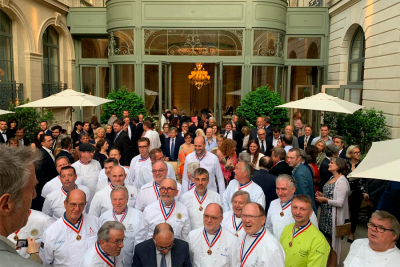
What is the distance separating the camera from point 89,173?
21.3 ft

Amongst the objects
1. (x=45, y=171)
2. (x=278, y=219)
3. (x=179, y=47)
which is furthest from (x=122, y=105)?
(x=278, y=219)

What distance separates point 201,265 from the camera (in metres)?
3.91

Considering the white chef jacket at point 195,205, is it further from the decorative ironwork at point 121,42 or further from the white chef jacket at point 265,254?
the decorative ironwork at point 121,42

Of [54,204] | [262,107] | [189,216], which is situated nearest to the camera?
[189,216]

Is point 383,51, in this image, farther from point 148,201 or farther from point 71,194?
point 71,194

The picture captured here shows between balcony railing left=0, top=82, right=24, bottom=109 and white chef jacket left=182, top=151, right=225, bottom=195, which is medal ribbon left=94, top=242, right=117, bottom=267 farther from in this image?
balcony railing left=0, top=82, right=24, bottom=109

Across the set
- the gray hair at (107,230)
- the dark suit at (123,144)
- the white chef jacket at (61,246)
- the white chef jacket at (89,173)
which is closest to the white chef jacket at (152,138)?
the dark suit at (123,144)

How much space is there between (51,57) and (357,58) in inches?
524

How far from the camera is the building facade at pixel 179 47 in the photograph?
14.7 metres

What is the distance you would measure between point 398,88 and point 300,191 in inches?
270

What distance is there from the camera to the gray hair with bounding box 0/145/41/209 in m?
1.39

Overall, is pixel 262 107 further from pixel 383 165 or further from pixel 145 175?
pixel 383 165

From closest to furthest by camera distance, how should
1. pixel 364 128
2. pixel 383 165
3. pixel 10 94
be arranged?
1. pixel 383 165
2. pixel 364 128
3. pixel 10 94

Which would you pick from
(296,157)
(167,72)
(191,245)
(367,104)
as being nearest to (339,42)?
(367,104)
